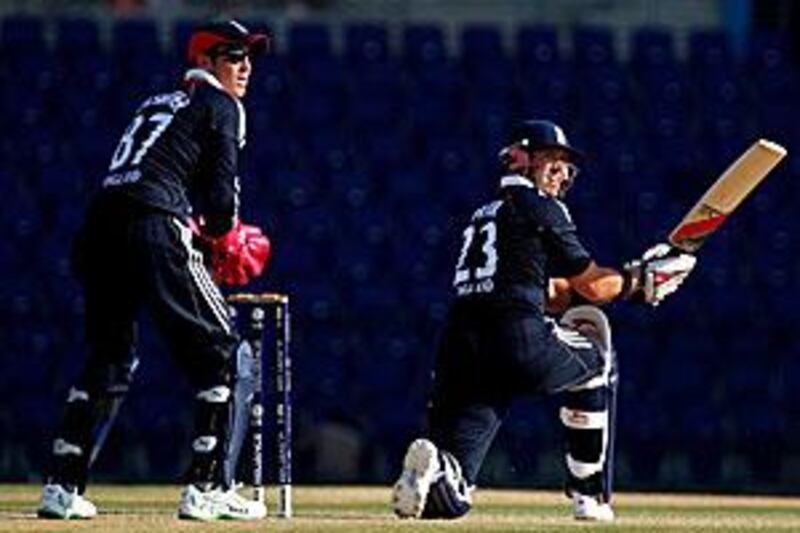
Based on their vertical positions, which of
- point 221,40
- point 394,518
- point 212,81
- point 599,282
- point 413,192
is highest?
point 221,40

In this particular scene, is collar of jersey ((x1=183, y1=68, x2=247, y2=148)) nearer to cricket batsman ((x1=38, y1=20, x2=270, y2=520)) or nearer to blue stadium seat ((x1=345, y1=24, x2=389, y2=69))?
cricket batsman ((x1=38, y1=20, x2=270, y2=520))

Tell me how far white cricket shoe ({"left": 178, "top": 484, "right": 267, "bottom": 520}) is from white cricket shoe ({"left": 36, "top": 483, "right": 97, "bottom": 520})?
1.35ft

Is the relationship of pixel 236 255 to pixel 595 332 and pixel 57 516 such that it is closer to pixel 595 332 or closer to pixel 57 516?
A: pixel 57 516

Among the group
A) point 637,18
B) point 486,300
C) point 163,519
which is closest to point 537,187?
point 486,300

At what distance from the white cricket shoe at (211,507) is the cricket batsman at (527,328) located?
0.67 m

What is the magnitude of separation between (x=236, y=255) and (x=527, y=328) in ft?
4.02

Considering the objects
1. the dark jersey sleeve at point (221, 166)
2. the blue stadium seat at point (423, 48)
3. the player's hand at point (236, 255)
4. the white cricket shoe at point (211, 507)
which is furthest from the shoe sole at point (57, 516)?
the blue stadium seat at point (423, 48)

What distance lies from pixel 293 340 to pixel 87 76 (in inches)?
119

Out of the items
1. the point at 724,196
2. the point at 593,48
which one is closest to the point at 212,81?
the point at 724,196

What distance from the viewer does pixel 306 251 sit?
18719 millimetres

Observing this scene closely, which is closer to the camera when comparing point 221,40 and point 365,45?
point 221,40

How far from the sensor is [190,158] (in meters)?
10.1

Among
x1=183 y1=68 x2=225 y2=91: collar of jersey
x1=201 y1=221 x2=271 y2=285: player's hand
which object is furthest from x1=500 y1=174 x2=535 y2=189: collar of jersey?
x1=183 y1=68 x2=225 y2=91: collar of jersey

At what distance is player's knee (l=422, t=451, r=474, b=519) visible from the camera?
33.1 ft
